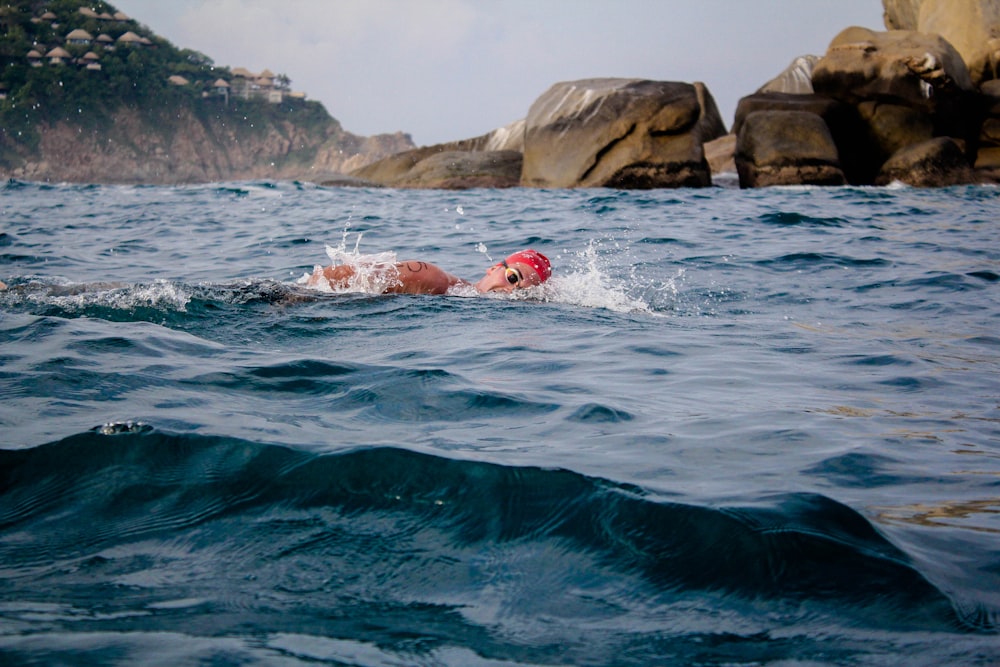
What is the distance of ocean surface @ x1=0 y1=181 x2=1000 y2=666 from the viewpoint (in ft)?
5.64

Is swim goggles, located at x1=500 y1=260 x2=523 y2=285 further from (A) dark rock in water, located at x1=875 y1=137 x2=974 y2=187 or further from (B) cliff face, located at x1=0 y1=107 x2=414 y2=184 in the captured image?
(B) cliff face, located at x1=0 y1=107 x2=414 y2=184

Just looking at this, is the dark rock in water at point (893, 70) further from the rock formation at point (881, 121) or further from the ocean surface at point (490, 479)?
the ocean surface at point (490, 479)

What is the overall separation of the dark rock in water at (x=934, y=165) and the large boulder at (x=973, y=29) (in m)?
5.94

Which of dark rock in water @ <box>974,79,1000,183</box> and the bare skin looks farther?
dark rock in water @ <box>974,79,1000,183</box>

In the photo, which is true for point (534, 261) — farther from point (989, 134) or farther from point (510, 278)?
point (989, 134)

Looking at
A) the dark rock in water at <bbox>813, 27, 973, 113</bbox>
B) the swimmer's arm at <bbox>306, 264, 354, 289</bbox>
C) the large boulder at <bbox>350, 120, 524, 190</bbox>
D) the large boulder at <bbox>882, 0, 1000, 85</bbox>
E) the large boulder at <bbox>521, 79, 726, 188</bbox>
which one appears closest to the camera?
the swimmer's arm at <bbox>306, 264, 354, 289</bbox>

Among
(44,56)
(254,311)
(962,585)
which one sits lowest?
(962,585)

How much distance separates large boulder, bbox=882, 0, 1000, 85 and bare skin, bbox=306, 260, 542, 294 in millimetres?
21736

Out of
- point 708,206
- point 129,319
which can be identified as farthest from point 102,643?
point 708,206

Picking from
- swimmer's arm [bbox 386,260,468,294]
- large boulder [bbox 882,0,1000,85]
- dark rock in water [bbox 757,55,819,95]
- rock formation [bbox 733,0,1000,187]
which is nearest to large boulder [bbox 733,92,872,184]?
rock formation [bbox 733,0,1000,187]

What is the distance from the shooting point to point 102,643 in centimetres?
159

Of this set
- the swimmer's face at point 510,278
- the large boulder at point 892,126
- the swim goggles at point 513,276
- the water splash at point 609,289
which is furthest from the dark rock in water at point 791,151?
the swim goggles at point 513,276

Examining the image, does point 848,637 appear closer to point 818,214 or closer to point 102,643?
point 102,643

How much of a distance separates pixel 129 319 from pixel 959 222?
1044 centimetres
